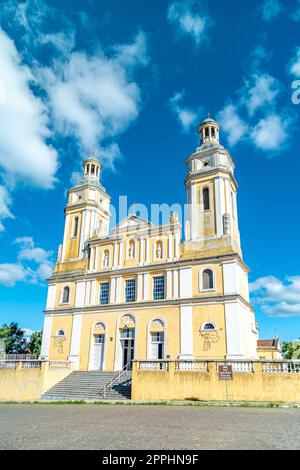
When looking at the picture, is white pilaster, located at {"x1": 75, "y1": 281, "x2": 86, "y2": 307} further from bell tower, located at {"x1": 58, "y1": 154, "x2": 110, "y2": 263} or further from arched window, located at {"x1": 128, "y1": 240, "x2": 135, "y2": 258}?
arched window, located at {"x1": 128, "y1": 240, "x2": 135, "y2": 258}

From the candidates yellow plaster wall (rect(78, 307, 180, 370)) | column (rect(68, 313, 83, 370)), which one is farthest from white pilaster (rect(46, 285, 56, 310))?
yellow plaster wall (rect(78, 307, 180, 370))

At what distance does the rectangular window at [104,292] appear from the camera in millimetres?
28766

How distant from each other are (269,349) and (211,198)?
23.7m

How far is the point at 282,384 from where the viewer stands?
15.4 m

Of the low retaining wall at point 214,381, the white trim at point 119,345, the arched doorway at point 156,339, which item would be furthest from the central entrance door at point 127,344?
the low retaining wall at point 214,381

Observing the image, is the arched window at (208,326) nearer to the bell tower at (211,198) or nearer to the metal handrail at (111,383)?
the bell tower at (211,198)

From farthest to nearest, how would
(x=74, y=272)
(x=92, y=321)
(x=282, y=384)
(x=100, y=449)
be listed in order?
(x=74, y=272)
(x=92, y=321)
(x=282, y=384)
(x=100, y=449)

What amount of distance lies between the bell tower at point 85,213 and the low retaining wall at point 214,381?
636 inches

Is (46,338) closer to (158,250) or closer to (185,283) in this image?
(158,250)

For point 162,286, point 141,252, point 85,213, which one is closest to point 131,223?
point 141,252

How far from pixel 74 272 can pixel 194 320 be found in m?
→ 12.6

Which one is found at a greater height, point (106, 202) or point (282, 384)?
point (106, 202)
